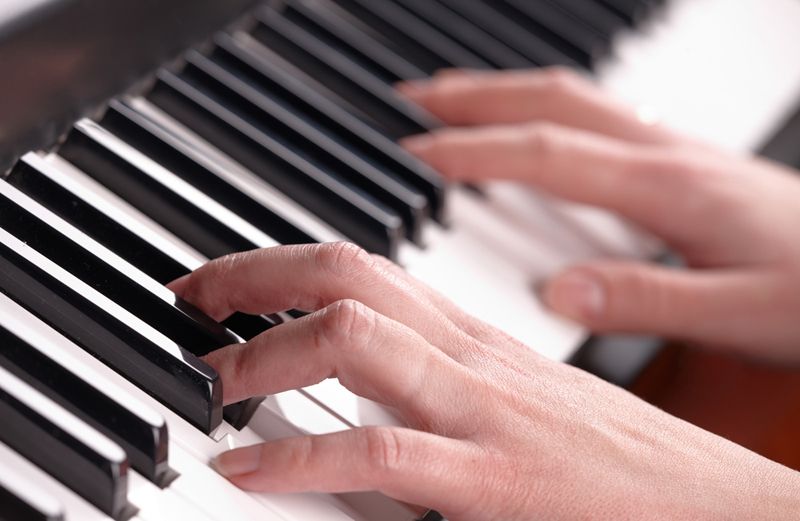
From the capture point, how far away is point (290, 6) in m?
1.55

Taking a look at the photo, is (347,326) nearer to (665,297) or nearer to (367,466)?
(367,466)

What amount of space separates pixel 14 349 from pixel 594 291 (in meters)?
0.72

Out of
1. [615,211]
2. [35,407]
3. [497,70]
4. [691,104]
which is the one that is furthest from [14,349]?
[691,104]

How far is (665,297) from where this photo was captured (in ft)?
4.54

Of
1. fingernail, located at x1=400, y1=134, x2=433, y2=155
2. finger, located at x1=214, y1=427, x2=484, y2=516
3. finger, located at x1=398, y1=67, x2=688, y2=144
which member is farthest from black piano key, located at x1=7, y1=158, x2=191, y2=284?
finger, located at x1=398, y1=67, x2=688, y2=144

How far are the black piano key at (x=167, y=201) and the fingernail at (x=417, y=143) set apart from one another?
1.16ft

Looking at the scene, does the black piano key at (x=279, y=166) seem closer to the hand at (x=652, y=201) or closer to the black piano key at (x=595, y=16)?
the hand at (x=652, y=201)

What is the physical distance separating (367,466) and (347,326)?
0.12m

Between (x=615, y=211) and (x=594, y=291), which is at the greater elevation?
(x=615, y=211)

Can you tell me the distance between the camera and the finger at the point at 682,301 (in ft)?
4.50

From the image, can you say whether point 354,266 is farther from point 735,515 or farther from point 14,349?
point 735,515

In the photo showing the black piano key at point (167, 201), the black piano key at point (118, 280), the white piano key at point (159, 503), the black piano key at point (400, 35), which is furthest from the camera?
the black piano key at point (400, 35)

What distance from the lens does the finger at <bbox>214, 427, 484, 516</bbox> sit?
89 cm

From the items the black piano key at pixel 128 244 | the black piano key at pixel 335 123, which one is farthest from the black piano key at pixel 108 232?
the black piano key at pixel 335 123
